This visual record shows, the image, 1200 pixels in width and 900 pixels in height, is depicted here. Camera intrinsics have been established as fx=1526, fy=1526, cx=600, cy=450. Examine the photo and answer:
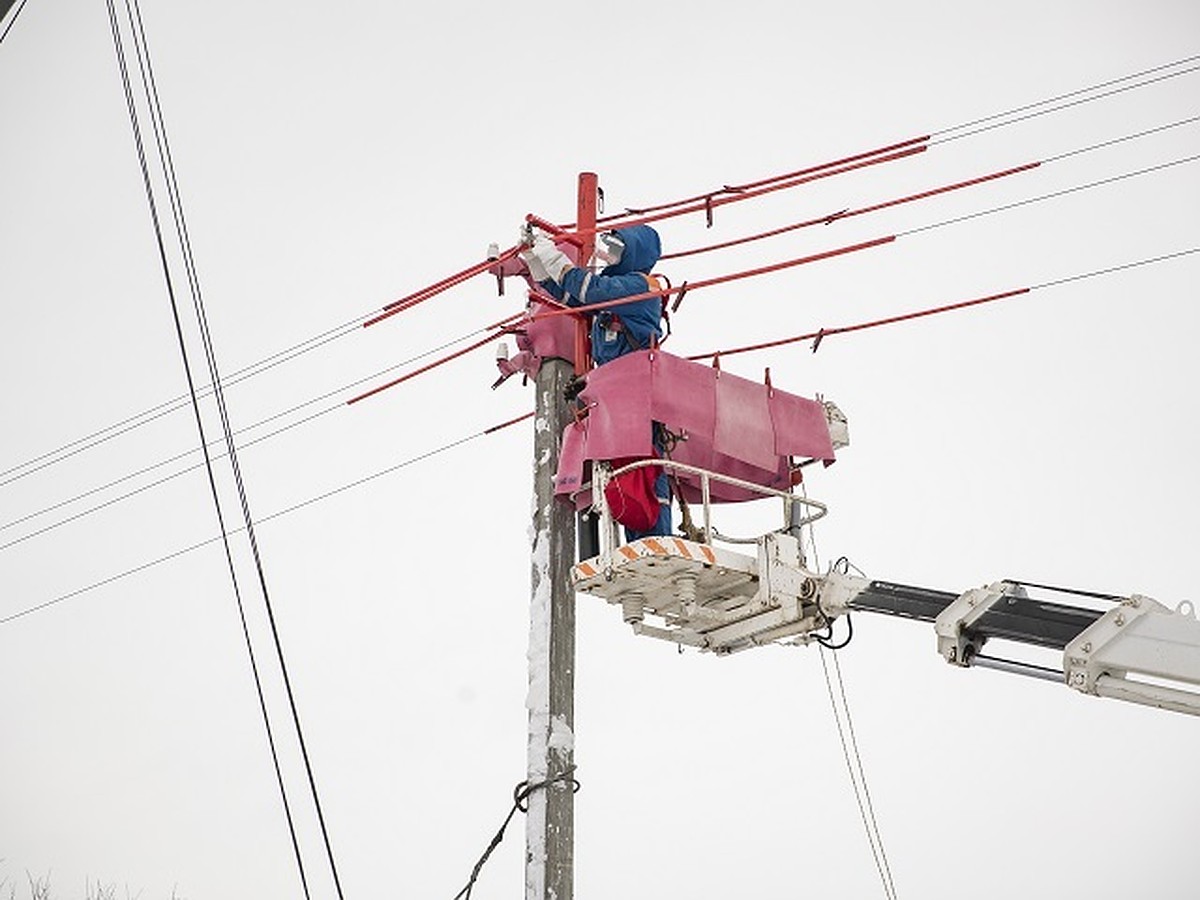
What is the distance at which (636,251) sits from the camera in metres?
10.7

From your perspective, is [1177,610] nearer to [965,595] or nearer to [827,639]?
[965,595]

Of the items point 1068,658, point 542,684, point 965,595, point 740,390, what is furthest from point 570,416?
point 1068,658

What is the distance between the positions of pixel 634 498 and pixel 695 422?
0.75 metres

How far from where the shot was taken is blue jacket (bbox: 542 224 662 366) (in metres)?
10.4

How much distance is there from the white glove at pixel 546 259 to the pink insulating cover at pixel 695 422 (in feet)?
2.53

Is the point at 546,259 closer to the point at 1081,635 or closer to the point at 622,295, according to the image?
the point at 622,295

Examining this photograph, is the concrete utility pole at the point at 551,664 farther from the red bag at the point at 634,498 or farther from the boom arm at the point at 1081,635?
the boom arm at the point at 1081,635

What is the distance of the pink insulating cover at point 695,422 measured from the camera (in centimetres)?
988

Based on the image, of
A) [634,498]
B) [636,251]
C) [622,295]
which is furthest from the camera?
[636,251]

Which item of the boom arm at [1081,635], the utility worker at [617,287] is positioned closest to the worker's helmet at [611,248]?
the utility worker at [617,287]

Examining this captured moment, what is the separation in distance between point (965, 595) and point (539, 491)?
9.11 feet

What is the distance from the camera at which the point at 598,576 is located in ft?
30.9

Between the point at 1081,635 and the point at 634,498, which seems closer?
the point at 1081,635

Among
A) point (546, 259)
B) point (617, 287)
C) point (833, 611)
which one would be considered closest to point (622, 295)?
point (617, 287)
